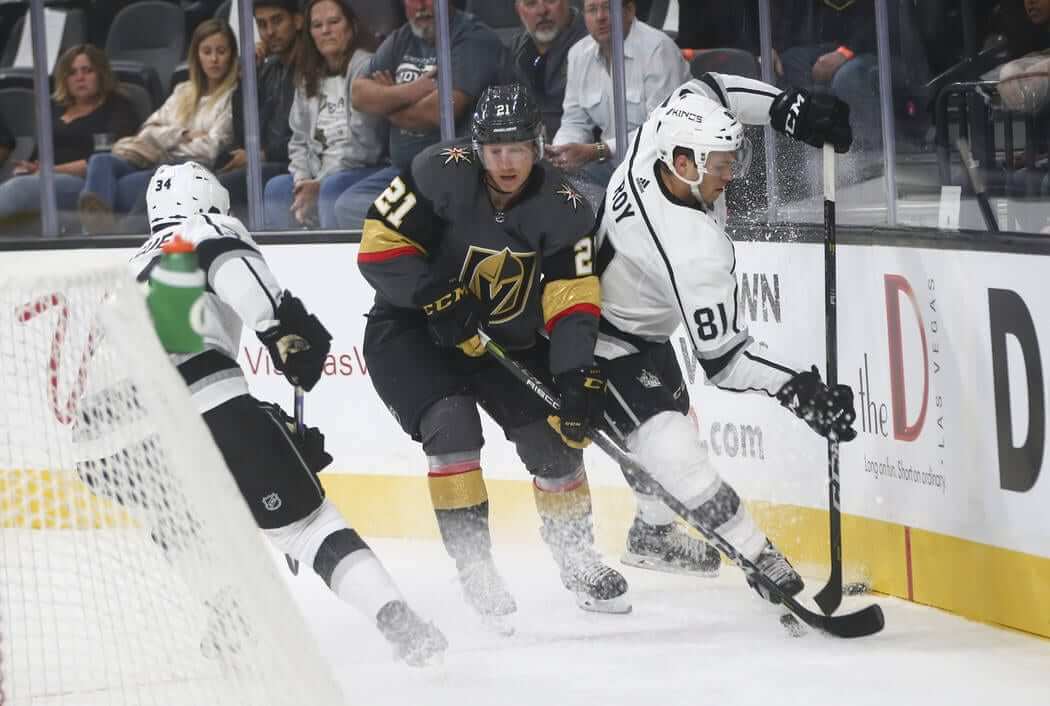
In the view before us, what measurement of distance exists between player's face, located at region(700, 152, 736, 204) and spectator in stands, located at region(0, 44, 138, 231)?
269cm

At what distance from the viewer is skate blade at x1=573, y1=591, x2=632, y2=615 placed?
12.5 feet

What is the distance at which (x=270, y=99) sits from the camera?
17.0 ft

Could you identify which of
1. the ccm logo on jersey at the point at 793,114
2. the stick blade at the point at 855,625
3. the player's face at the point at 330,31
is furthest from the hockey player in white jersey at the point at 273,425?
the player's face at the point at 330,31

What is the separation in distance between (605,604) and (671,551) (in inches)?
11.6

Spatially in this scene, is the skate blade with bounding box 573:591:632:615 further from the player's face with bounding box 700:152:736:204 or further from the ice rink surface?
the player's face with bounding box 700:152:736:204

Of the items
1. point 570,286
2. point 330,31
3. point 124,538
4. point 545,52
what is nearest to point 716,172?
point 570,286

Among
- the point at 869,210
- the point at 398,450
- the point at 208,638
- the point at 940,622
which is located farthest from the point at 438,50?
the point at 208,638

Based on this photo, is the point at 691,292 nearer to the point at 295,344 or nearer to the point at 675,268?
the point at 675,268

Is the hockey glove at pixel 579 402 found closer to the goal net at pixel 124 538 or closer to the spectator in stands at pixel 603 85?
the goal net at pixel 124 538

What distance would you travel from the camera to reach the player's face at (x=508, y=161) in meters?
3.52

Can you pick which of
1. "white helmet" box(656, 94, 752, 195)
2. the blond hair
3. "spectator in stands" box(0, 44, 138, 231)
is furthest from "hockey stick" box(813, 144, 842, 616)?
"spectator in stands" box(0, 44, 138, 231)

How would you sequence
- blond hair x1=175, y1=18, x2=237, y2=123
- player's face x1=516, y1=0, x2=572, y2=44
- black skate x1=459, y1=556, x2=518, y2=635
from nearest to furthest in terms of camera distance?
1. black skate x1=459, y1=556, x2=518, y2=635
2. player's face x1=516, y1=0, x2=572, y2=44
3. blond hair x1=175, y1=18, x2=237, y2=123

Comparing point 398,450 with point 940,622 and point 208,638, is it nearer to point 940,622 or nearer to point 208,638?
point 940,622

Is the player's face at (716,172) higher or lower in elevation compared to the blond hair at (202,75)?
lower
